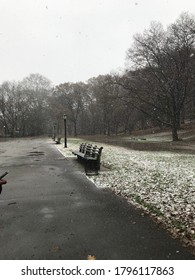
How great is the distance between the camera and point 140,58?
40844 millimetres

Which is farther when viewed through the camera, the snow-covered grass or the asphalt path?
the snow-covered grass

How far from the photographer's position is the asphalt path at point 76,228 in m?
5.18

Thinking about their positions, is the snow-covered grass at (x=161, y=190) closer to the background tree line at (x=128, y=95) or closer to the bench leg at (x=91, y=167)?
the bench leg at (x=91, y=167)

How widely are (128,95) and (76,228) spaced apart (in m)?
37.3

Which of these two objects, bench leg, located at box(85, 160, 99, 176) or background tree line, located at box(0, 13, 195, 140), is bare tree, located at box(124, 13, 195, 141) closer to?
background tree line, located at box(0, 13, 195, 140)

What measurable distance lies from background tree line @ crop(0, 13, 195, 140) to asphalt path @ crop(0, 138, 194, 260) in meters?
32.0

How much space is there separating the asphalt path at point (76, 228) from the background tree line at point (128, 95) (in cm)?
3203

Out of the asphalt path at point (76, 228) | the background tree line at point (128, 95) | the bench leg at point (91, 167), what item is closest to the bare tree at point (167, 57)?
the background tree line at point (128, 95)

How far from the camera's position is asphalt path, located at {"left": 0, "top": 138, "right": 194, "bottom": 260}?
204 inches

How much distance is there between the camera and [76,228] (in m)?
6.39

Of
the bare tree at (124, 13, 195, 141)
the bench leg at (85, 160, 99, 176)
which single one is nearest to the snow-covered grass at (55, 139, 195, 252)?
the bench leg at (85, 160, 99, 176)

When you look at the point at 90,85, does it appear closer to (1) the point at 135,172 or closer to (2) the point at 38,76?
(2) the point at 38,76
